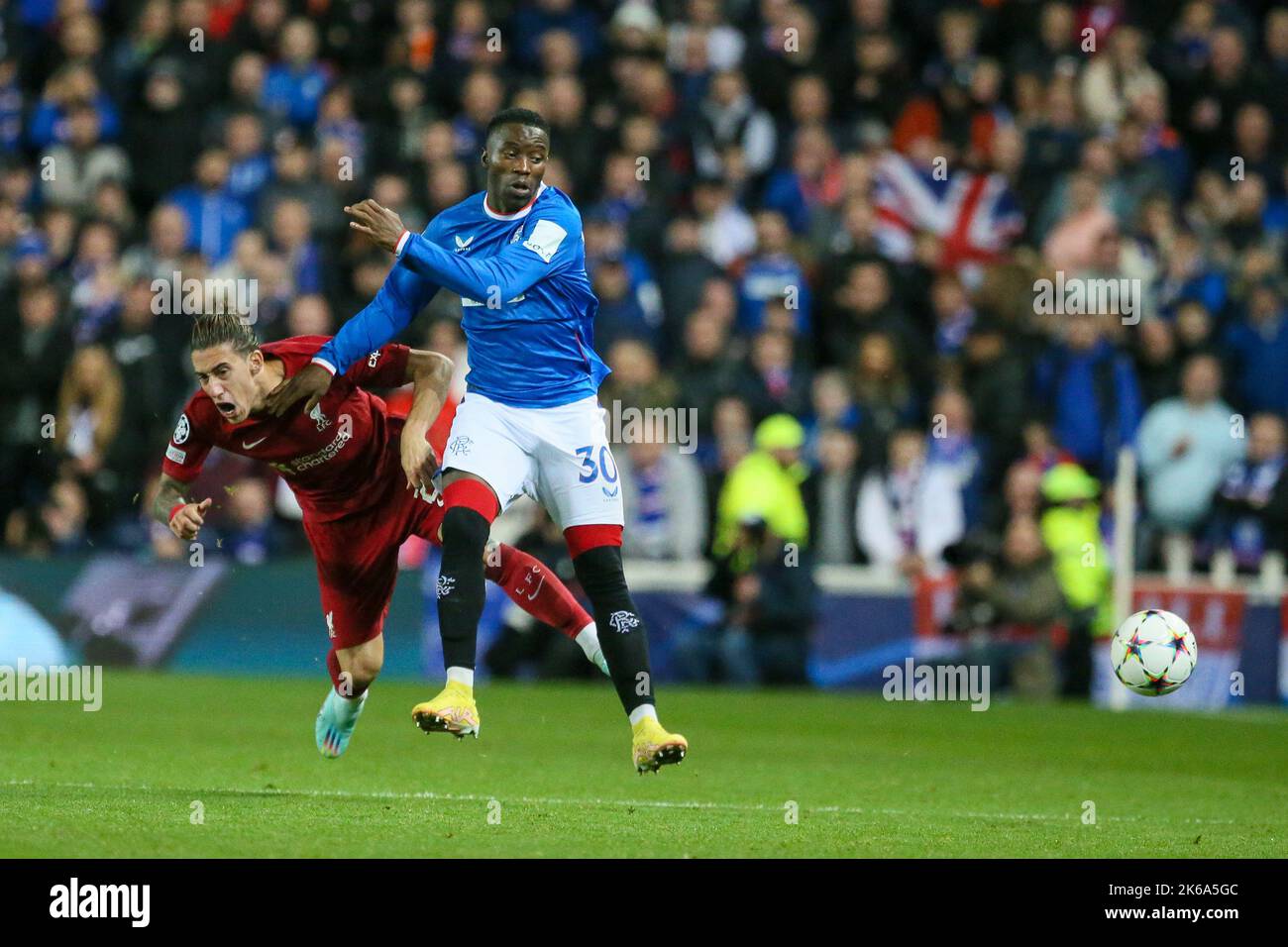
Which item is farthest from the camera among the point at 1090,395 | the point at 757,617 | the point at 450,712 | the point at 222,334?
the point at 1090,395

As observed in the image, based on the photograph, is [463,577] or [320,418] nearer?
[463,577]

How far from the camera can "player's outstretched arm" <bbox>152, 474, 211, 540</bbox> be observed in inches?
354

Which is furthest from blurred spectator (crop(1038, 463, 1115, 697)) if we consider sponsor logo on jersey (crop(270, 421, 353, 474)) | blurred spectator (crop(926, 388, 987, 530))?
sponsor logo on jersey (crop(270, 421, 353, 474))

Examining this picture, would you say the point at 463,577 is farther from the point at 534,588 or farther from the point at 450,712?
the point at 534,588

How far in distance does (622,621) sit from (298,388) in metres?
1.68

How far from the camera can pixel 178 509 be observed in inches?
356

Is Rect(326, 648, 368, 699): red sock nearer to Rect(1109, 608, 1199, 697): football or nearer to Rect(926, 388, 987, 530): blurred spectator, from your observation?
Rect(1109, 608, 1199, 697): football

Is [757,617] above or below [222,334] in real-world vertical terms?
below

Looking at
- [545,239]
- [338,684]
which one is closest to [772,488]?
[338,684]

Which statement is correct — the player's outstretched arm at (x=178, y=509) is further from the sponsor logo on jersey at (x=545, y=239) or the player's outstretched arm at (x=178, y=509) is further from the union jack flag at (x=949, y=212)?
the union jack flag at (x=949, y=212)

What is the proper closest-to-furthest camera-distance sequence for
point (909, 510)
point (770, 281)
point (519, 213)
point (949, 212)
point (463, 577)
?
1. point (463, 577)
2. point (519, 213)
3. point (909, 510)
4. point (770, 281)
5. point (949, 212)

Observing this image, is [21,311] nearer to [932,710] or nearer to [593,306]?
[932,710]

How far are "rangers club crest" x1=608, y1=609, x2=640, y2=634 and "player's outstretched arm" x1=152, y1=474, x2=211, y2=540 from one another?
172cm

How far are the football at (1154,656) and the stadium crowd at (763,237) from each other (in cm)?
464
